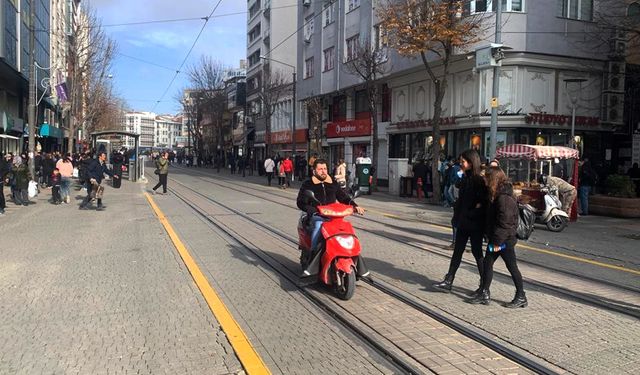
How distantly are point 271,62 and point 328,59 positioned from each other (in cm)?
2061

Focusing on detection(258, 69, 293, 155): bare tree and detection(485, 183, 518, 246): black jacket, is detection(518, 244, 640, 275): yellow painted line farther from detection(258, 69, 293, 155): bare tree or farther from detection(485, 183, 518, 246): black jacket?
detection(258, 69, 293, 155): bare tree

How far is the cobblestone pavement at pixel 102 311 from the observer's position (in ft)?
14.7

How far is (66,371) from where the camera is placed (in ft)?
14.0

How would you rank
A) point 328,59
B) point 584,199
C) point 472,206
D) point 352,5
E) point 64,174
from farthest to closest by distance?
point 328,59, point 352,5, point 64,174, point 584,199, point 472,206

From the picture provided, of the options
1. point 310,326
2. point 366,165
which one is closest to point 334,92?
point 366,165

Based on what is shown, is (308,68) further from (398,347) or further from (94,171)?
(398,347)

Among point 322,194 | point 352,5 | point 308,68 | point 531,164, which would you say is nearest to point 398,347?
point 322,194

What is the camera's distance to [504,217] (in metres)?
6.02

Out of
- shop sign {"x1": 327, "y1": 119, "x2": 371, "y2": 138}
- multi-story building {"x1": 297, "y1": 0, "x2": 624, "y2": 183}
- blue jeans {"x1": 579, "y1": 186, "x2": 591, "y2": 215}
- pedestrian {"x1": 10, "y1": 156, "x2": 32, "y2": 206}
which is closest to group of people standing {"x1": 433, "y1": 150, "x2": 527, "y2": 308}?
blue jeans {"x1": 579, "y1": 186, "x2": 591, "y2": 215}

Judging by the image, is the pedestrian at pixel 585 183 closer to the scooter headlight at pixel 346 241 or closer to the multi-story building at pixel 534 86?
the multi-story building at pixel 534 86

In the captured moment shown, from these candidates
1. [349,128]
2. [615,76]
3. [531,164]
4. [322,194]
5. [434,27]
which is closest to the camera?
[322,194]

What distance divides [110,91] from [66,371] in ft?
175

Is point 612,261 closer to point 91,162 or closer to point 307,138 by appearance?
point 91,162

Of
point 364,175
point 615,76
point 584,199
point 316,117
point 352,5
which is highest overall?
point 352,5
